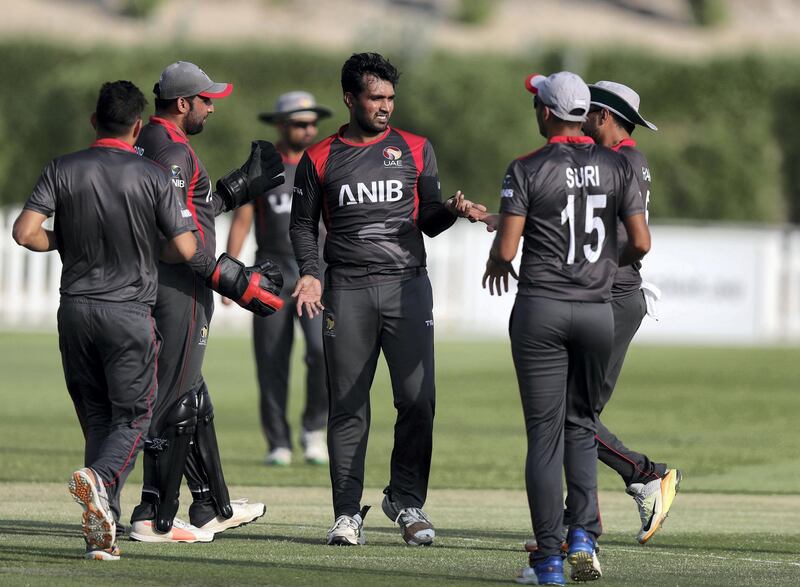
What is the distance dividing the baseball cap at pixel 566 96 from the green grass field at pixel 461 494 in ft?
6.84

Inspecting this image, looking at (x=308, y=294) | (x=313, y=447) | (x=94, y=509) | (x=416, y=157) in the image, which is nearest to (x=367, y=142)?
(x=416, y=157)

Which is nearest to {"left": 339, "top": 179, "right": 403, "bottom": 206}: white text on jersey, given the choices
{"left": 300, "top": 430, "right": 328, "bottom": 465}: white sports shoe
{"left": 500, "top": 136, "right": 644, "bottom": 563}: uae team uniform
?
{"left": 500, "top": 136, "right": 644, "bottom": 563}: uae team uniform

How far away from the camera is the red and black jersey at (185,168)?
8.28 metres

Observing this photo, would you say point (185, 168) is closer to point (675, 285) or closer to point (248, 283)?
point (248, 283)

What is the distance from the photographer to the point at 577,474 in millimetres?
7605

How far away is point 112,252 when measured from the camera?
769 centimetres

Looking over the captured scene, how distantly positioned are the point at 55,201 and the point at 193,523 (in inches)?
76.8

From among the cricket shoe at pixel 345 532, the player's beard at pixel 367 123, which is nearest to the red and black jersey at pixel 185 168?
the player's beard at pixel 367 123

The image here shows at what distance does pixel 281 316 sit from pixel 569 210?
5.33 m

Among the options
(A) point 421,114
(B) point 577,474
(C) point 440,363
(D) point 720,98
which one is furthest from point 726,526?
(D) point 720,98

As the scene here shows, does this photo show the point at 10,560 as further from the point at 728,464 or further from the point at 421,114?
the point at 421,114

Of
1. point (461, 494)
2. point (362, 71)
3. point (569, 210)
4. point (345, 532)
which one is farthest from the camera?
point (461, 494)

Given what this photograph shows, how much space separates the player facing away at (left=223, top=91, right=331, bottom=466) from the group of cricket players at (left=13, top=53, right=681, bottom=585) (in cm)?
320

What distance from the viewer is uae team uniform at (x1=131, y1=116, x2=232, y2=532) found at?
328 inches
